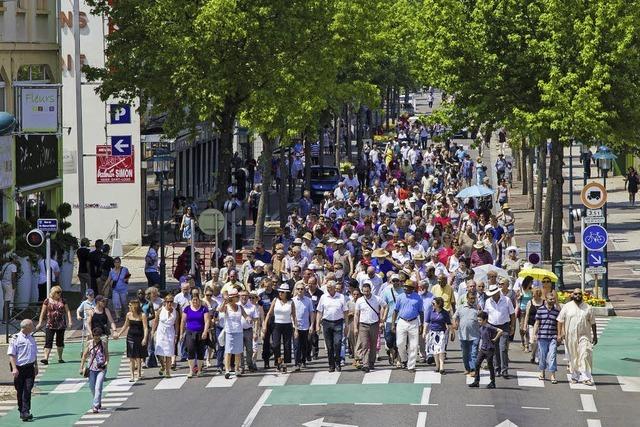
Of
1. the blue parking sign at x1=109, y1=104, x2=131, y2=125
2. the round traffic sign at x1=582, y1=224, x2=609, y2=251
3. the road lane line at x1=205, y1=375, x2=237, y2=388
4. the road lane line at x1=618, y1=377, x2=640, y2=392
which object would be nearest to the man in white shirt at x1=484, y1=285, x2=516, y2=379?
the road lane line at x1=618, y1=377, x2=640, y2=392

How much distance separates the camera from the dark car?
6581 cm

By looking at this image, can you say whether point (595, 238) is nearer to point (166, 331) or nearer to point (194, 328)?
point (194, 328)

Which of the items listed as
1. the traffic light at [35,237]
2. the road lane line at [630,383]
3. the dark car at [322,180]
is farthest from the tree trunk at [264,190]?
the road lane line at [630,383]

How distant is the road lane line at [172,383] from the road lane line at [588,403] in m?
6.68

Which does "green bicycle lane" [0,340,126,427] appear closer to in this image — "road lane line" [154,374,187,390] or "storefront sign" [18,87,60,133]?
"road lane line" [154,374,187,390]

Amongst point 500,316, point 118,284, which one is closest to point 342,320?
point 500,316

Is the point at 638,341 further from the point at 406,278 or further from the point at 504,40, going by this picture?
the point at 504,40

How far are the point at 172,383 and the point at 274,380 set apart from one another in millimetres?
1727

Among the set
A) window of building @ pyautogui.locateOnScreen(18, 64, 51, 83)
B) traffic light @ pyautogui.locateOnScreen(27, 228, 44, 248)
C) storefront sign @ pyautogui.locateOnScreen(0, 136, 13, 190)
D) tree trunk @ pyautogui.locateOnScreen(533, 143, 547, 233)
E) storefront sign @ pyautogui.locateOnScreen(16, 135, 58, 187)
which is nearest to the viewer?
traffic light @ pyautogui.locateOnScreen(27, 228, 44, 248)

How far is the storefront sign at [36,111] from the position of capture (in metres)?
39.8

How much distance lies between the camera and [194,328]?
96.3 feet

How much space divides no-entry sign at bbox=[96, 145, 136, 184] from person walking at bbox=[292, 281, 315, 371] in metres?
16.5

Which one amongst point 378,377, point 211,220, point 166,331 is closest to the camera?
point 378,377

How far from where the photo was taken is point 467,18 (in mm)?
42188
